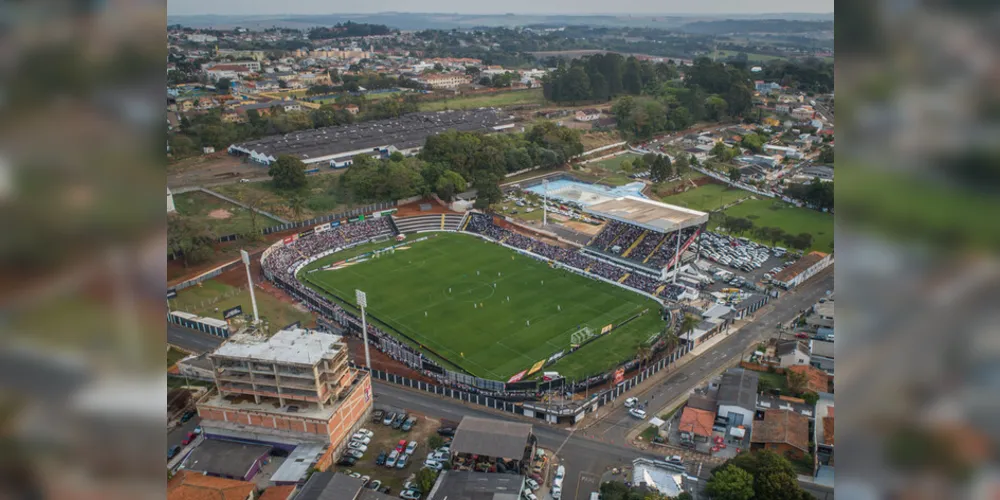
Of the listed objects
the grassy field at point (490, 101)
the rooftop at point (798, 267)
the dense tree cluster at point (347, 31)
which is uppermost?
the dense tree cluster at point (347, 31)

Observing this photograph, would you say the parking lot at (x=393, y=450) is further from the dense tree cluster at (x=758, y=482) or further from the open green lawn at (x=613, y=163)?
the open green lawn at (x=613, y=163)

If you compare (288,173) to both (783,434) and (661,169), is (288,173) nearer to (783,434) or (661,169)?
(661,169)

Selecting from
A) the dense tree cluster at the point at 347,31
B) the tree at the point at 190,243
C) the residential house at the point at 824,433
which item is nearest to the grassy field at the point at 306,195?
the tree at the point at 190,243

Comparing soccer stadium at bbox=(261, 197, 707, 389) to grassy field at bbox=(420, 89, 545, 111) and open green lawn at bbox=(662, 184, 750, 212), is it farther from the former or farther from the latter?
grassy field at bbox=(420, 89, 545, 111)
